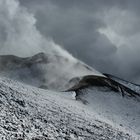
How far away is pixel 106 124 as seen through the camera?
112ft

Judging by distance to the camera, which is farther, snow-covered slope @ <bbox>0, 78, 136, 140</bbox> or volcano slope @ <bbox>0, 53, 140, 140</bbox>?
volcano slope @ <bbox>0, 53, 140, 140</bbox>

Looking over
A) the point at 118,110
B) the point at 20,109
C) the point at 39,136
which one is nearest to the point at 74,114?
the point at 20,109

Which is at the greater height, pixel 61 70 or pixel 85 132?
pixel 61 70

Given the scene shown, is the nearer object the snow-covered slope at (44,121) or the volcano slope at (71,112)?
the snow-covered slope at (44,121)

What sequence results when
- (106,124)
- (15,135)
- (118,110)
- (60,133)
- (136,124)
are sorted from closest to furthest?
(15,135) → (60,133) → (106,124) → (136,124) → (118,110)

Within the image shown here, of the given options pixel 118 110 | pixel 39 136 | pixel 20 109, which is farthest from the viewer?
pixel 118 110

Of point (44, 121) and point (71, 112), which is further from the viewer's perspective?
point (71, 112)

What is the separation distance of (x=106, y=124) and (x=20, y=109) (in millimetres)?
9817

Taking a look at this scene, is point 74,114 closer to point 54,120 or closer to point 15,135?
point 54,120

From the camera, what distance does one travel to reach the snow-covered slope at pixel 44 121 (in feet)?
81.7

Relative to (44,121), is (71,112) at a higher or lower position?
higher

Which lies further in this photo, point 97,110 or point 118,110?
point 118,110

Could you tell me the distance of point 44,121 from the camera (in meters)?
28.8

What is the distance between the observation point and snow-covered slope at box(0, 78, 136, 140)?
81.7ft
